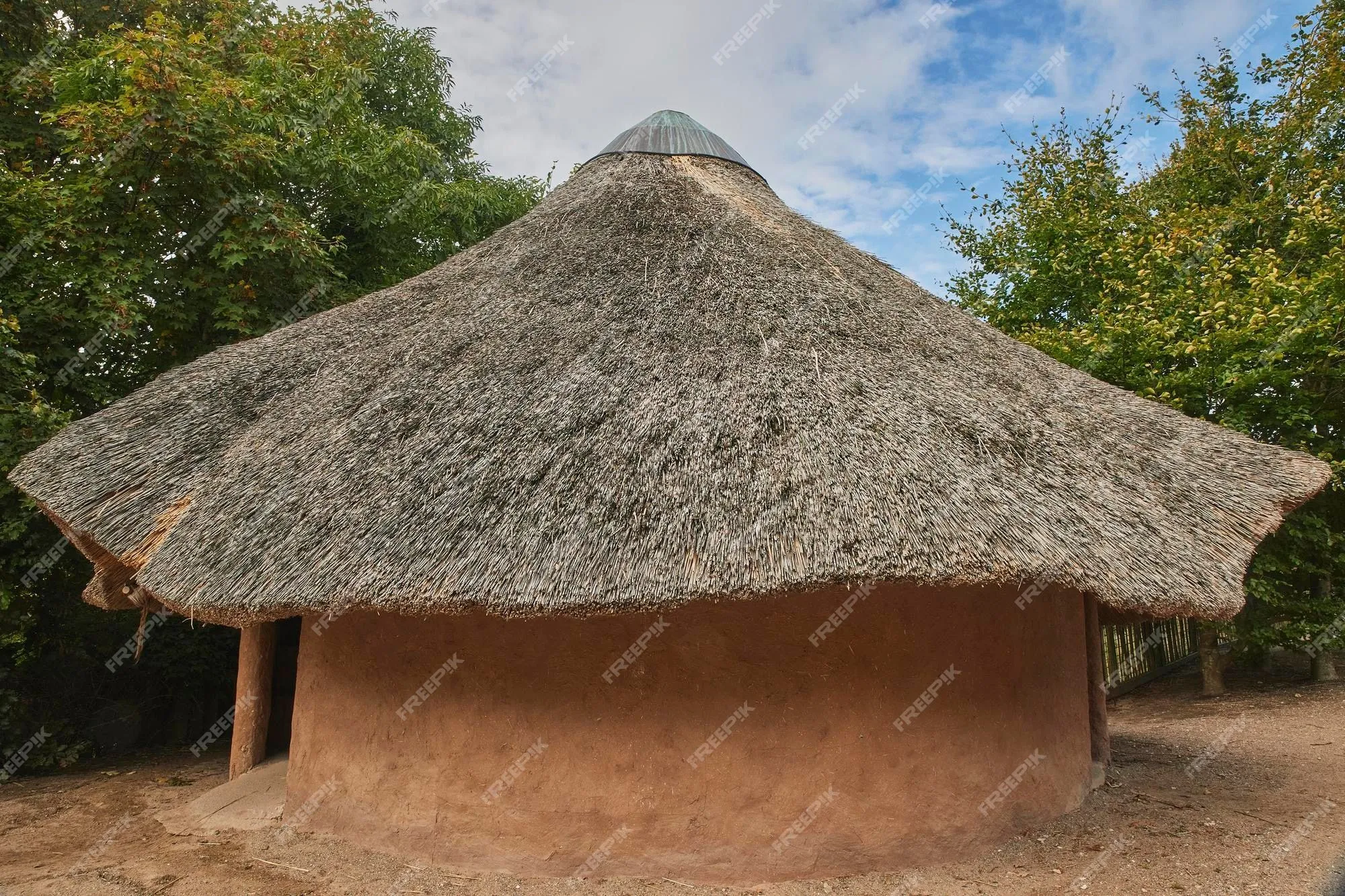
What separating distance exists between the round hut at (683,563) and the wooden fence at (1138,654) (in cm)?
785

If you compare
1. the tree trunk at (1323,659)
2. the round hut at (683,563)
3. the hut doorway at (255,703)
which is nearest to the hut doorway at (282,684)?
the hut doorway at (255,703)

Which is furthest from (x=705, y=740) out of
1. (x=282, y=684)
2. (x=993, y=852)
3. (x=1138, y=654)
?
(x=1138, y=654)

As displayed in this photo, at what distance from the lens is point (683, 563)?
13.2 feet

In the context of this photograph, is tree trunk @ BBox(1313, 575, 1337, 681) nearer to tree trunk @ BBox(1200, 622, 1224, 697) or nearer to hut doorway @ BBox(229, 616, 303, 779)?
tree trunk @ BBox(1200, 622, 1224, 697)

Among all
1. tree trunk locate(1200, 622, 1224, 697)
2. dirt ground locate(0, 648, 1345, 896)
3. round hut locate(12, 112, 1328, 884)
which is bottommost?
dirt ground locate(0, 648, 1345, 896)

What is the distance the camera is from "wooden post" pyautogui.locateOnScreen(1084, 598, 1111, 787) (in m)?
6.77

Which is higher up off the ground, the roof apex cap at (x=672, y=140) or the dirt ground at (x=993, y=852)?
the roof apex cap at (x=672, y=140)

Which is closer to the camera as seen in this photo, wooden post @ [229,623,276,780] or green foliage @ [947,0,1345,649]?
wooden post @ [229,623,276,780]

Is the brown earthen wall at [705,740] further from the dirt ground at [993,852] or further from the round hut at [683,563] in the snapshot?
the dirt ground at [993,852]

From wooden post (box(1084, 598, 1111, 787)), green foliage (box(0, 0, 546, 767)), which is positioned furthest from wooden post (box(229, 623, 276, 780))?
wooden post (box(1084, 598, 1111, 787))

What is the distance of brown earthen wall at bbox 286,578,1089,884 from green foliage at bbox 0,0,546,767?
530cm

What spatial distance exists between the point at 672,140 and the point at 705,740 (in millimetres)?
6180

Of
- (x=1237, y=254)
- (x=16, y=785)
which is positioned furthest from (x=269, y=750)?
(x=1237, y=254)

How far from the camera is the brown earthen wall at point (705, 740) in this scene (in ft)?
15.0
